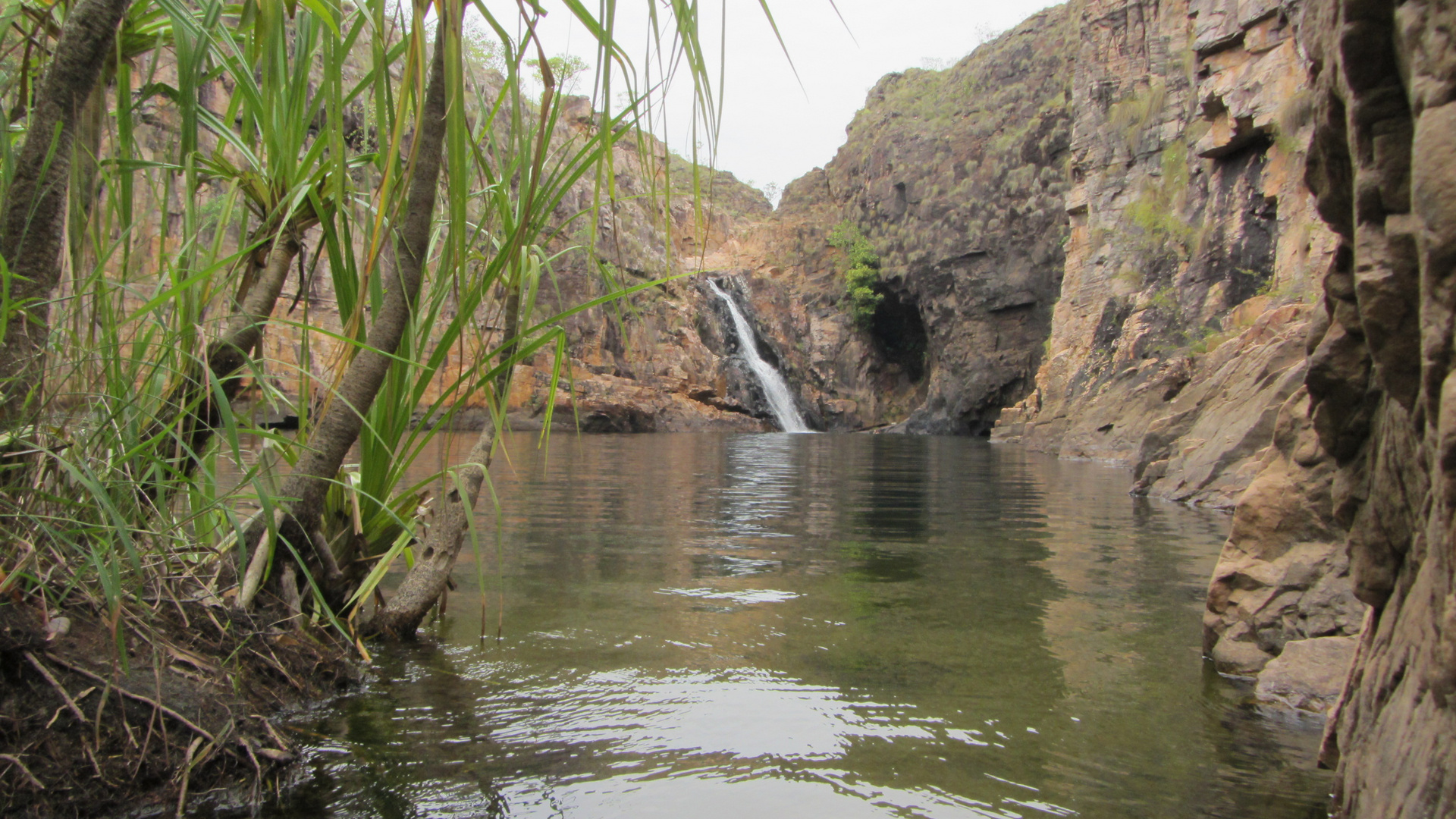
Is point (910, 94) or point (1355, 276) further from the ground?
point (910, 94)

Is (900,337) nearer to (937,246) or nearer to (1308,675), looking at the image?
(937,246)

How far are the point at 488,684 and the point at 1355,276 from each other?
2323mm

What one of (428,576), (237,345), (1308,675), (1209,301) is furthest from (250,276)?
(1209,301)

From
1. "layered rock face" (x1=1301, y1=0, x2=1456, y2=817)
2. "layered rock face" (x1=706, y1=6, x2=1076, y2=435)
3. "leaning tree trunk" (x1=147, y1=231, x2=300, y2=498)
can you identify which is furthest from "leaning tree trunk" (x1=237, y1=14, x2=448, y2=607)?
"layered rock face" (x1=706, y1=6, x2=1076, y2=435)

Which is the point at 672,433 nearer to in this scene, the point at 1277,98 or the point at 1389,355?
the point at 1277,98

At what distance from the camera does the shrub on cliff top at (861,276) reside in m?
34.4

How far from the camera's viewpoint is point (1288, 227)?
47.5 ft

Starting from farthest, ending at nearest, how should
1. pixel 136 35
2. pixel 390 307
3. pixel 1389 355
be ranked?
pixel 390 307
pixel 136 35
pixel 1389 355

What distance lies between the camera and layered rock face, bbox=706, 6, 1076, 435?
29.6 metres

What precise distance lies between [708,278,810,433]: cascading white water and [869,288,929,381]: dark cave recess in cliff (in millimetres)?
5218

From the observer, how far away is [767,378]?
33094 mm

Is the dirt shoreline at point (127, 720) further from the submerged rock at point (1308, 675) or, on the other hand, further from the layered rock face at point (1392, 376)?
the submerged rock at point (1308, 675)

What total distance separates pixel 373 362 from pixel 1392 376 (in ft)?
6.69

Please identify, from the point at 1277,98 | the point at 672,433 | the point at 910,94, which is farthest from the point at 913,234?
the point at 1277,98
